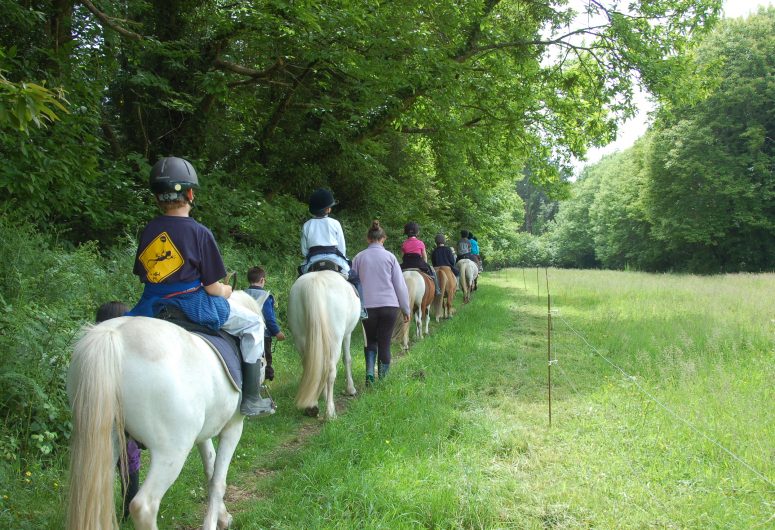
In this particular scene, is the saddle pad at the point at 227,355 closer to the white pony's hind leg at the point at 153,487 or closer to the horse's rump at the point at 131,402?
the horse's rump at the point at 131,402

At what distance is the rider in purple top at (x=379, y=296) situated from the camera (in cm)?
760

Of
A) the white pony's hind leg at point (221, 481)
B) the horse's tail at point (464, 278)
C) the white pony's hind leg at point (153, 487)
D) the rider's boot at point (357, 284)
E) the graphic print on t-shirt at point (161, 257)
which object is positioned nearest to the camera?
the white pony's hind leg at point (153, 487)

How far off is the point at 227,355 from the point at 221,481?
892mm

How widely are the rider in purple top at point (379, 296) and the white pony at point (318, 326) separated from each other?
1.13 meters

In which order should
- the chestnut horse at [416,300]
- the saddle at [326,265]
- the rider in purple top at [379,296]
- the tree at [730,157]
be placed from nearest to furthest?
1. the saddle at [326,265]
2. the rider in purple top at [379,296]
3. the chestnut horse at [416,300]
4. the tree at [730,157]

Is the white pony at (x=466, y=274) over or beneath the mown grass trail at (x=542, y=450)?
over

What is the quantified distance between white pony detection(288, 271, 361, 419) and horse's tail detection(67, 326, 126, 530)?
317 cm

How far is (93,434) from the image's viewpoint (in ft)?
8.57

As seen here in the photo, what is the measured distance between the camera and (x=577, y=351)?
30.8ft

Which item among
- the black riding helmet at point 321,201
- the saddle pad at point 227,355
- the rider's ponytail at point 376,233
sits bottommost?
the saddle pad at point 227,355

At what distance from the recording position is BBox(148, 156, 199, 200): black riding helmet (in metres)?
3.31

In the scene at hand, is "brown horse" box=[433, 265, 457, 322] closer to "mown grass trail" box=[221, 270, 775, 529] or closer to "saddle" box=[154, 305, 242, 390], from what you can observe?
"mown grass trail" box=[221, 270, 775, 529]

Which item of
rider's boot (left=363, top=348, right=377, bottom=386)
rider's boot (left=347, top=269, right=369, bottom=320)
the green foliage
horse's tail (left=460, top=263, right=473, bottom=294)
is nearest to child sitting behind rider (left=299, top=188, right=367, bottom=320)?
rider's boot (left=347, top=269, right=369, bottom=320)

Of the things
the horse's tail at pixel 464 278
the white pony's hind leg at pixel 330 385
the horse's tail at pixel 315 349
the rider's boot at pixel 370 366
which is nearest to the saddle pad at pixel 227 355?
the horse's tail at pixel 315 349
